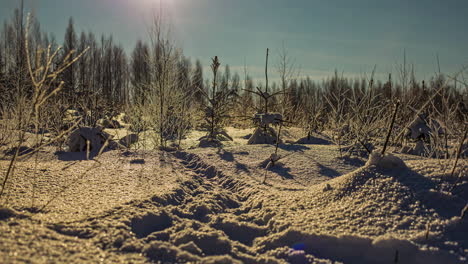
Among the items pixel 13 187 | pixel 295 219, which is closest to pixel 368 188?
pixel 295 219

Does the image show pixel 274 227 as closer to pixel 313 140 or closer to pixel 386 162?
pixel 386 162

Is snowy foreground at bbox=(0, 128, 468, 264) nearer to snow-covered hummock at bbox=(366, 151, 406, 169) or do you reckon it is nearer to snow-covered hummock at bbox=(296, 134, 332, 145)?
snow-covered hummock at bbox=(366, 151, 406, 169)

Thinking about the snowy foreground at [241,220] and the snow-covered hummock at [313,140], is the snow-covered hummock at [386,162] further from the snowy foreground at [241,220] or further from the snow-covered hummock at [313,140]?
the snow-covered hummock at [313,140]

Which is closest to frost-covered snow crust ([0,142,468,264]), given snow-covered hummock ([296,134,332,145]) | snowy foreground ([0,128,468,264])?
snowy foreground ([0,128,468,264])

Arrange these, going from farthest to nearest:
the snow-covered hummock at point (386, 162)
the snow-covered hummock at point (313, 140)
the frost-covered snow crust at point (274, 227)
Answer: the snow-covered hummock at point (313, 140) < the snow-covered hummock at point (386, 162) < the frost-covered snow crust at point (274, 227)

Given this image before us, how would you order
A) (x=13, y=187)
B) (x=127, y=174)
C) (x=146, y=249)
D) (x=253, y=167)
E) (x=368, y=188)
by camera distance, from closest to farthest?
(x=146, y=249) → (x=368, y=188) → (x=13, y=187) → (x=127, y=174) → (x=253, y=167)

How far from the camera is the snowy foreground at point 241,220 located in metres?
1.75

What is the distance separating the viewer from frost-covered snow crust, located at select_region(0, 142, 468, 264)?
1.74 metres

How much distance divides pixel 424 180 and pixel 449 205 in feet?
0.95

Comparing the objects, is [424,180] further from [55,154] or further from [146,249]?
[55,154]

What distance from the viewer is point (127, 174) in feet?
11.6

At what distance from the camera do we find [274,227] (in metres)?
2.22

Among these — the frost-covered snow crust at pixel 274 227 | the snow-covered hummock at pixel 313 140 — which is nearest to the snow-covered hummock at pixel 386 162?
the frost-covered snow crust at pixel 274 227

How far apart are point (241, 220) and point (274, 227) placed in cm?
31
